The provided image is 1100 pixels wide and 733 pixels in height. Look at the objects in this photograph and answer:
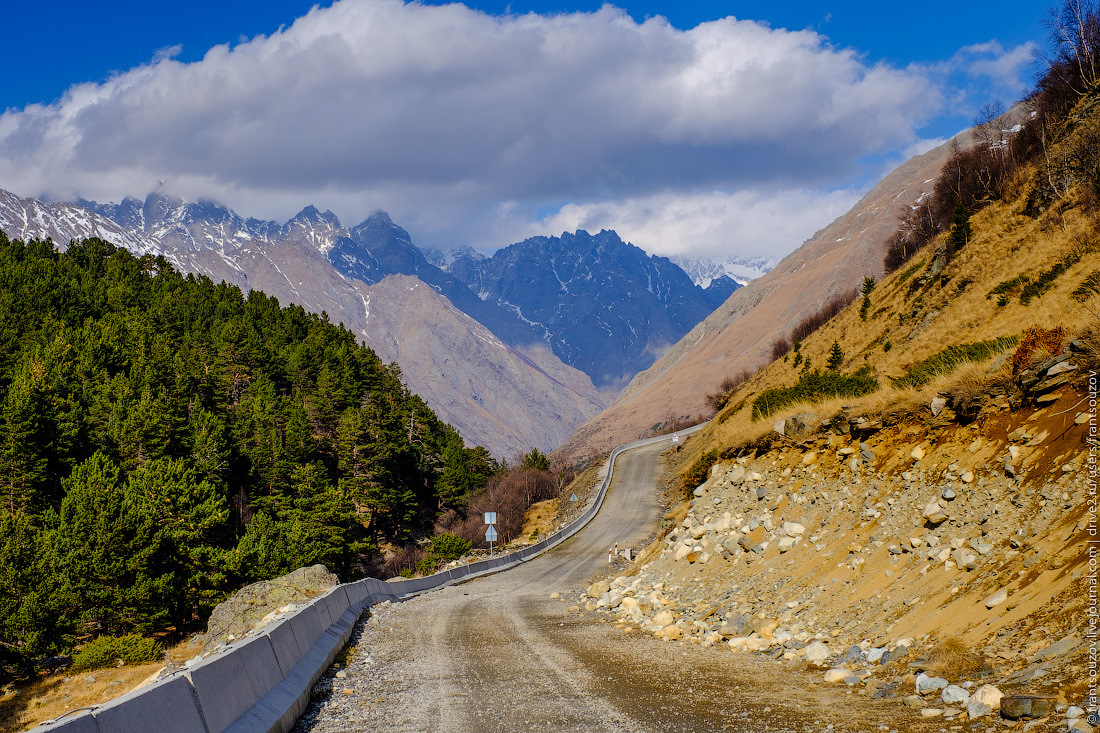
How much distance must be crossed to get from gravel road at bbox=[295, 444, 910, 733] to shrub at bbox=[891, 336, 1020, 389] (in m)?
8.11

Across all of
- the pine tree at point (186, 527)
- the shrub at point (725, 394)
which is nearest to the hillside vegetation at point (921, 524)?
the pine tree at point (186, 527)

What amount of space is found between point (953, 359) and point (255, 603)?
60.0 ft

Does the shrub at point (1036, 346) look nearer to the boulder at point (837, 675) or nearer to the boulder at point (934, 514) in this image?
the boulder at point (934, 514)

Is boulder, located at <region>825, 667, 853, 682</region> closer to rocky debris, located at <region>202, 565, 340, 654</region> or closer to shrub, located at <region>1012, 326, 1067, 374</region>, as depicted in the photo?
shrub, located at <region>1012, 326, 1067, 374</region>

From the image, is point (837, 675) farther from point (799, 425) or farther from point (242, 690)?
point (799, 425)

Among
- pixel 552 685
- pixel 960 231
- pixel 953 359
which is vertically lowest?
pixel 552 685

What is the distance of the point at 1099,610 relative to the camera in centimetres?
664

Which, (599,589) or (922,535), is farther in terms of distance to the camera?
(599,589)

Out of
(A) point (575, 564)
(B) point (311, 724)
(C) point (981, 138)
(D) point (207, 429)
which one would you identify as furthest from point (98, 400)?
(C) point (981, 138)

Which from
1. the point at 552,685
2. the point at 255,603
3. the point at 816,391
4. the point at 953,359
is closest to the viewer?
the point at 552,685

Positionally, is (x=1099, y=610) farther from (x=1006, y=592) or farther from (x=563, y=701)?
(x=563, y=701)

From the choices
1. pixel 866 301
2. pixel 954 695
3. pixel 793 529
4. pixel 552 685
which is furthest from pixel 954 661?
pixel 866 301

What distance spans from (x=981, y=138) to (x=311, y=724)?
63.0m

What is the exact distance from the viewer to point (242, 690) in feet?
24.2
